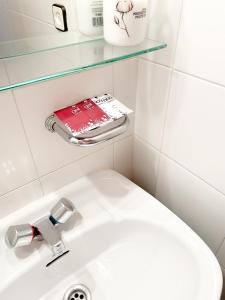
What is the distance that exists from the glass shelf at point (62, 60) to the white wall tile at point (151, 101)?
0.07m

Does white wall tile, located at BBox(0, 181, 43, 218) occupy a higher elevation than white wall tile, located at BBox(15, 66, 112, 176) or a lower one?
lower

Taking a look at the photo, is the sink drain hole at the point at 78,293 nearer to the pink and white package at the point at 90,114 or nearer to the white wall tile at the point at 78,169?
the white wall tile at the point at 78,169

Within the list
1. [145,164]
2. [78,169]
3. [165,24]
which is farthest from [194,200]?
[165,24]

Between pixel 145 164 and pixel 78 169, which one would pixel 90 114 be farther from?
pixel 145 164

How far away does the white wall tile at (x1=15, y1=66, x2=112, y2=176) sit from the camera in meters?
0.48

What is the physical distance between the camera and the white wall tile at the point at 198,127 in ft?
1.59

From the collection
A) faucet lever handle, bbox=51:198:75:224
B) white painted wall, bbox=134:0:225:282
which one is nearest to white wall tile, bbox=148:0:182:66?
white painted wall, bbox=134:0:225:282

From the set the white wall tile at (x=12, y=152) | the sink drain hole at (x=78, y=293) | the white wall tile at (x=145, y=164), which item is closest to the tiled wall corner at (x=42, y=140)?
the white wall tile at (x=12, y=152)

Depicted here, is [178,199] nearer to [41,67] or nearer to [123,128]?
[123,128]

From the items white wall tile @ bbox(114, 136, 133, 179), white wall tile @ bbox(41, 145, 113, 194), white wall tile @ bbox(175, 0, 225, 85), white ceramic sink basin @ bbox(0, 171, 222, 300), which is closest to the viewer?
white wall tile @ bbox(175, 0, 225, 85)

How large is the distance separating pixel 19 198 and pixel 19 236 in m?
Result: 0.11

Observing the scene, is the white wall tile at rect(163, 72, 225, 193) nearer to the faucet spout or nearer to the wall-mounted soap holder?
the wall-mounted soap holder

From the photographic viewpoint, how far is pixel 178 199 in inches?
27.1

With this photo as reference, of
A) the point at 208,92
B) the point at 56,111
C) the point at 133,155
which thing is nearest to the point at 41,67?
the point at 56,111
